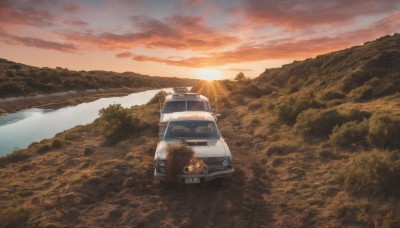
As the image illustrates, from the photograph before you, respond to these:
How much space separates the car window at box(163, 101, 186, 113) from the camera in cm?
1562

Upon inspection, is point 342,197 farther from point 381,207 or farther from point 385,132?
→ point 385,132

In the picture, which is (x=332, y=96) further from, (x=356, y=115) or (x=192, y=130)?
(x=192, y=130)

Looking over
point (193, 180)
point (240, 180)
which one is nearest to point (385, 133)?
point (240, 180)

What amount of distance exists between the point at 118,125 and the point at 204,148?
29.4ft

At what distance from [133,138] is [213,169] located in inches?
347

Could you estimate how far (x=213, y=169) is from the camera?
359 inches

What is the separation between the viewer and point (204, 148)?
9703 millimetres

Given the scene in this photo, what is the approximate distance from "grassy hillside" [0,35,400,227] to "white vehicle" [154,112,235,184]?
0.53 metres

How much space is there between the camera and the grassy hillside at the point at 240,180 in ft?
25.4

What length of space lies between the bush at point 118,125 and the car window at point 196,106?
3.85 metres

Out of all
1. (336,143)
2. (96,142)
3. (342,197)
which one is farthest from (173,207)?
(96,142)

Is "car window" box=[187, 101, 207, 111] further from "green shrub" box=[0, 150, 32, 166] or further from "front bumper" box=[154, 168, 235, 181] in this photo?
"green shrub" box=[0, 150, 32, 166]

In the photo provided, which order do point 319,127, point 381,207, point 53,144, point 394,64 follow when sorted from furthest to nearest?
point 394,64 < point 53,144 < point 319,127 < point 381,207

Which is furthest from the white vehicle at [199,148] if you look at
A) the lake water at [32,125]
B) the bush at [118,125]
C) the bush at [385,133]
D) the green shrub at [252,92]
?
the green shrub at [252,92]
